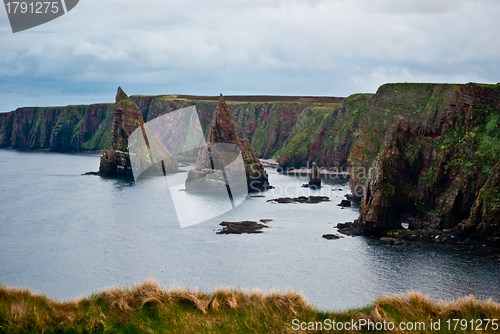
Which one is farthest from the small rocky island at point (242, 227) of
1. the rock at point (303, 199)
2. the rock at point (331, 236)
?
the rock at point (303, 199)

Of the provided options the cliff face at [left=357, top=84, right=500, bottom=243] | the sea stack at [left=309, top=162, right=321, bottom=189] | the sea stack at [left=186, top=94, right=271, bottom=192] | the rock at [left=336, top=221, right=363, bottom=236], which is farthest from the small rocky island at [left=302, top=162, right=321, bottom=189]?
the rock at [left=336, top=221, right=363, bottom=236]

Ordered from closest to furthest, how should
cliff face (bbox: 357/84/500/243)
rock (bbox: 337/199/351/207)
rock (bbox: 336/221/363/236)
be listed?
cliff face (bbox: 357/84/500/243), rock (bbox: 336/221/363/236), rock (bbox: 337/199/351/207)

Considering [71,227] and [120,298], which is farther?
[71,227]

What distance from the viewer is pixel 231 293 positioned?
22.6 m

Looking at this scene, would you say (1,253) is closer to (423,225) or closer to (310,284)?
(310,284)

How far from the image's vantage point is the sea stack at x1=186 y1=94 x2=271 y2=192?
507 ft

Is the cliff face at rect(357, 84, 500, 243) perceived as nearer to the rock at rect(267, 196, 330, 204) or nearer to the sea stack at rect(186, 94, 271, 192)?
the rock at rect(267, 196, 330, 204)

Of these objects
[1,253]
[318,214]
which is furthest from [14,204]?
[318,214]

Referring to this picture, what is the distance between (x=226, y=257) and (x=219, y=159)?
76807 millimetres

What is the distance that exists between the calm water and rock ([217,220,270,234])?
96.9 inches

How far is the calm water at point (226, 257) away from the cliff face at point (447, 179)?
634cm

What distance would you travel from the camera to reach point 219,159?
15438 centimetres

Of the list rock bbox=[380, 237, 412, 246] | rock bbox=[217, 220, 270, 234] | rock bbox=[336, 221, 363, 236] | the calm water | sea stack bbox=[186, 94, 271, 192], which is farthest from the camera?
sea stack bbox=[186, 94, 271, 192]

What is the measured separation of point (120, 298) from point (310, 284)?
47.3m
